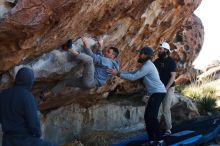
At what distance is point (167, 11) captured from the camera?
1298 centimetres

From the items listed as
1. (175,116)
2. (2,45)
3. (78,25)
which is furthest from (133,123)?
(2,45)

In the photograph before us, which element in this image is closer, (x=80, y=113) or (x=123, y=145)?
(x=123, y=145)

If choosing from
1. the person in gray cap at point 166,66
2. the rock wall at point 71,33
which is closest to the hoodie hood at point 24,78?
the rock wall at point 71,33

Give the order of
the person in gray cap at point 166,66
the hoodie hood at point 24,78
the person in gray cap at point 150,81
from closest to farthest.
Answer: the hoodie hood at point 24,78 < the person in gray cap at point 150,81 < the person in gray cap at point 166,66

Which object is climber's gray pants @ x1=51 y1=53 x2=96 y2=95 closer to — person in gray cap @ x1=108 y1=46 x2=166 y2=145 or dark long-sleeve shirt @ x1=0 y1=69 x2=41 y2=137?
person in gray cap @ x1=108 y1=46 x2=166 y2=145

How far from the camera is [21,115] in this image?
7.44 metres

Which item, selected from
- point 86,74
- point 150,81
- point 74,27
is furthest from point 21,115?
point 150,81

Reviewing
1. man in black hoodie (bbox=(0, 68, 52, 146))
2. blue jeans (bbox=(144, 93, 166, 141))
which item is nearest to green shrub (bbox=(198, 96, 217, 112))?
blue jeans (bbox=(144, 93, 166, 141))

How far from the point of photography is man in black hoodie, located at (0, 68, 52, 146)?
24.2ft

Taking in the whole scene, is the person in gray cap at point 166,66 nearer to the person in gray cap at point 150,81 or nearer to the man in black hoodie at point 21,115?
the person in gray cap at point 150,81

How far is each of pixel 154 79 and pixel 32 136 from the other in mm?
3946

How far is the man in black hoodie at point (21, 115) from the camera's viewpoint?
24.2 ft

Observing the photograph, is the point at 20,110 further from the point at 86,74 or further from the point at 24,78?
the point at 86,74

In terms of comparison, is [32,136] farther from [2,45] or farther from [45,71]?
[45,71]
